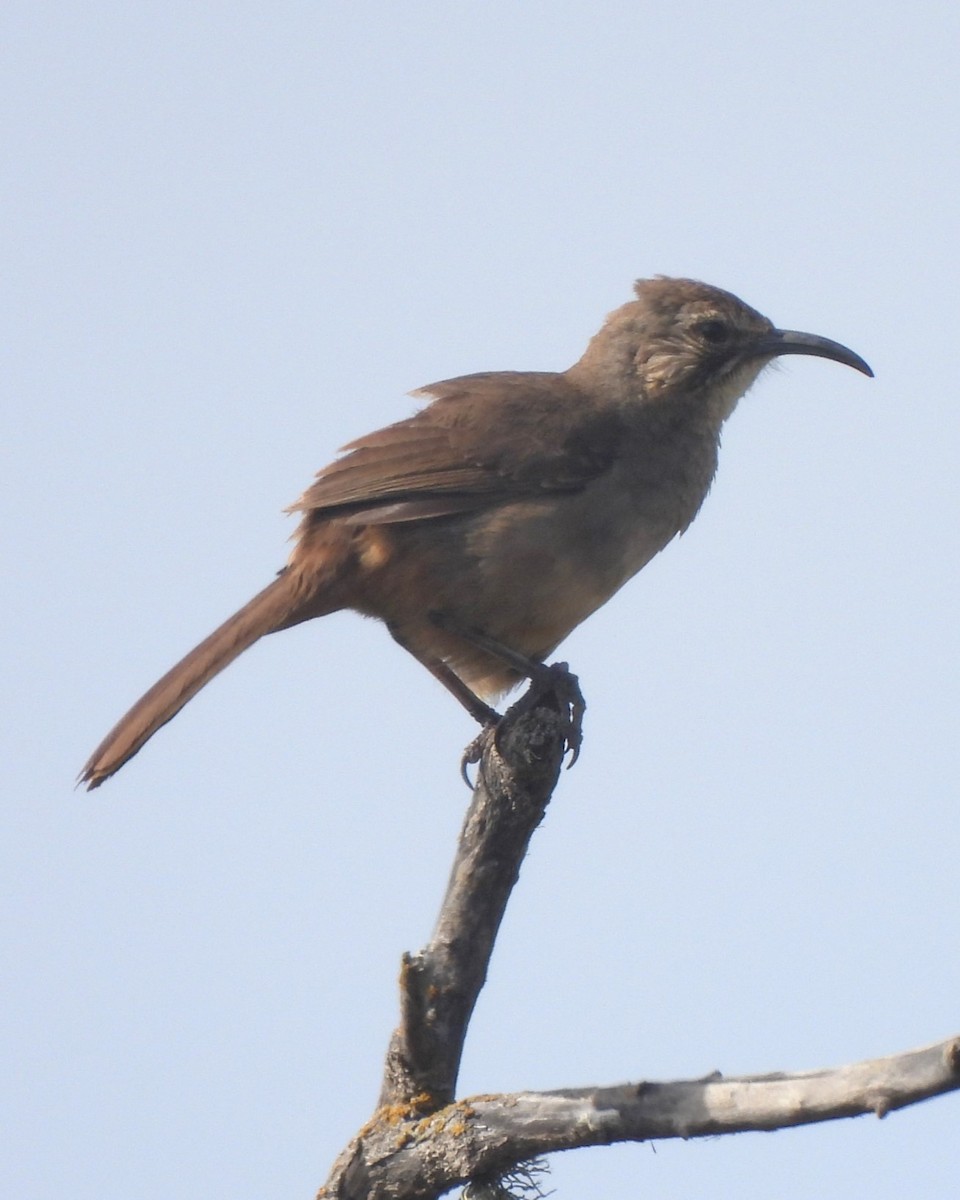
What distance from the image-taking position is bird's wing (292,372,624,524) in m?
5.54

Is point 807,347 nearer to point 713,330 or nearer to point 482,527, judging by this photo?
point 713,330

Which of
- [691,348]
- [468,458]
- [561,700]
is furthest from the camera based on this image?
[691,348]

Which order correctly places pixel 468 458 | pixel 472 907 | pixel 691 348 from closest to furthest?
pixel 472 907, pixel 468 458, pixel 691 348

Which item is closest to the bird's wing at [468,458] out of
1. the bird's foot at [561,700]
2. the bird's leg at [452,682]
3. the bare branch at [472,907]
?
A: the bird's leg at [452,682]

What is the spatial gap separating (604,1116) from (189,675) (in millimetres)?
2356

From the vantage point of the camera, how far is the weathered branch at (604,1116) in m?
2.76

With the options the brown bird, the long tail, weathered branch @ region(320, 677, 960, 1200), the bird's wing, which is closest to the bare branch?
weathered branch @ region(320, 677, 960, 1200)

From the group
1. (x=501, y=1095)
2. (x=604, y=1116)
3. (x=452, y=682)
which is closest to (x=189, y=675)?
(x=452, y=682)

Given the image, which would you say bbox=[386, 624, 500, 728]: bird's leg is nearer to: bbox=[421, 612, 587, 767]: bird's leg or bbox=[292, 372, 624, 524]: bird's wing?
bbox=[421, 612, 587, 767]: bird's leg

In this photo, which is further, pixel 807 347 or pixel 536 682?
pixel 807 347

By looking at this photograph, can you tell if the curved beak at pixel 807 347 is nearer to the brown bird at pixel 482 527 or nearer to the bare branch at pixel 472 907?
the brown bird at pixel 482 527

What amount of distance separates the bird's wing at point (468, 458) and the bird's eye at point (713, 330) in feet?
1.91

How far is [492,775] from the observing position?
14.0 feet

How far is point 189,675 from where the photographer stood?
17.0 ft
